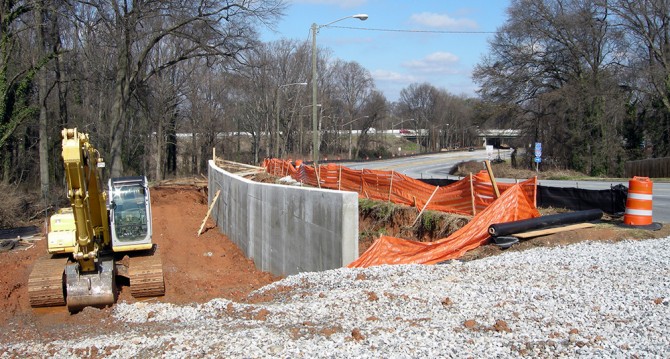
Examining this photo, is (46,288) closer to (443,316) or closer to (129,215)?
(129,215)

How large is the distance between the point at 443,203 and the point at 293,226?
4.29m

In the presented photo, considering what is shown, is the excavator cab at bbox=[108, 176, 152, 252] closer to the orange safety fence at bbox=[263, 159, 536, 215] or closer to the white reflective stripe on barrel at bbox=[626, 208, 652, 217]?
the orange safety fence at bbox=[263, 159, 536, 215]

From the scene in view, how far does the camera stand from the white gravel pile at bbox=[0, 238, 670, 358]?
6.14 meters

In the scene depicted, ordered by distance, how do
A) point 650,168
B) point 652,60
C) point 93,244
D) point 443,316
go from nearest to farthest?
point 443,316
point 93,244
point 650,168
point 652,60

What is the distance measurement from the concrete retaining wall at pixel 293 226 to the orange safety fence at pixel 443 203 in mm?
722

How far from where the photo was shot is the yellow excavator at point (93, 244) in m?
10.3

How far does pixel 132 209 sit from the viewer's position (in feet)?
43.4

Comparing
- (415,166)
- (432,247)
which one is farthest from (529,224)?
(415,166)

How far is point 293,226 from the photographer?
1503 cm

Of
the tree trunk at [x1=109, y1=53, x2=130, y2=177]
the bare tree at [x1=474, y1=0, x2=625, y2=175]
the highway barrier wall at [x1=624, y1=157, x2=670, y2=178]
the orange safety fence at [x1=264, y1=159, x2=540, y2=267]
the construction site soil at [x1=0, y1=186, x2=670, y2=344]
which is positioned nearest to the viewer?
the construction site soil at [x1=0, y1=186, x2=670, y2=344]

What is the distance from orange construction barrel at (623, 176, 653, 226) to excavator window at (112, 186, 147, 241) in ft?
33.5

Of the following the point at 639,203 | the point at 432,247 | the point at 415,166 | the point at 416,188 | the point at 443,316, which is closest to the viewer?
the point at 443,316

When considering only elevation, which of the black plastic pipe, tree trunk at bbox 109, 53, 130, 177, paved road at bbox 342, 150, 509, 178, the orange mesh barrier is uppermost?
tree trunk at bbox 109, 53, 130, 177

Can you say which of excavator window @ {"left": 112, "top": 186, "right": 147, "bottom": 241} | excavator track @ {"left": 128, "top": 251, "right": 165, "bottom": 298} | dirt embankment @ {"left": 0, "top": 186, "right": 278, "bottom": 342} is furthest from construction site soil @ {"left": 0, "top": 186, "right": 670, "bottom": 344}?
excavator window @ {"left": 112, "top": 186, "right": 147, "bottom": 241}
